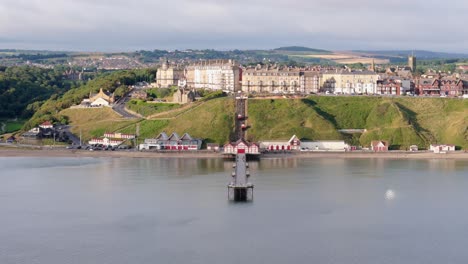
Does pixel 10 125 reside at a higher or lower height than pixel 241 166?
higher

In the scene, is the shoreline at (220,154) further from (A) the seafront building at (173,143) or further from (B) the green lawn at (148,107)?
(B) the green lawn at (148,107)

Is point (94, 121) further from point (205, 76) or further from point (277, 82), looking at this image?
point (277, 82)

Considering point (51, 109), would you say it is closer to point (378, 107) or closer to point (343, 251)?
point (378, 107)

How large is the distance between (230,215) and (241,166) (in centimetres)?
1427

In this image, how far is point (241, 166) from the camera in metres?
50.0

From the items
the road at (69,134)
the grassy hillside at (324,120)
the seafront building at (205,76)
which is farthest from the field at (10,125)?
the seafront building at (205,76)

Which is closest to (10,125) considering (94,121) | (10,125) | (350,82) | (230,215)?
(10,125)

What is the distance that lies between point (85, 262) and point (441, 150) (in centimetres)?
3467

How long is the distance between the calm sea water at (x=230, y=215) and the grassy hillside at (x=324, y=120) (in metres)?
8.03

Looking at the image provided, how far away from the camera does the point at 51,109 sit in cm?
7206

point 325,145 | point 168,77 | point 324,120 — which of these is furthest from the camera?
point 168,77

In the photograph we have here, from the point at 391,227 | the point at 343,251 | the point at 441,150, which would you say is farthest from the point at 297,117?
the point at 343,251

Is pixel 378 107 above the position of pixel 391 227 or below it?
above

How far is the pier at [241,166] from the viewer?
39.8 metres
